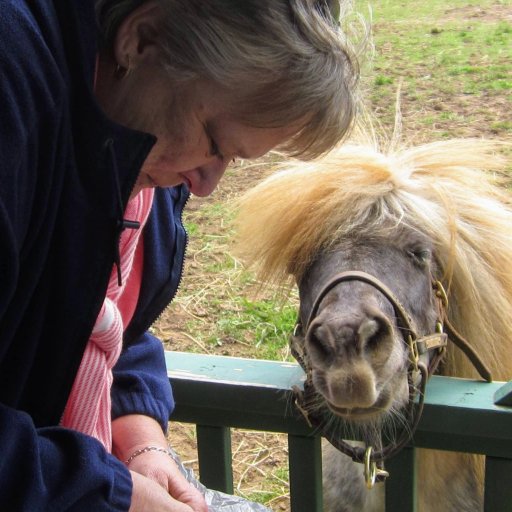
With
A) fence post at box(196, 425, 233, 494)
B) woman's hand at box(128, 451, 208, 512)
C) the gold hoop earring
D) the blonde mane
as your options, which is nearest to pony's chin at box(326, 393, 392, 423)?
fence post at box(196, 425, 233, 494)

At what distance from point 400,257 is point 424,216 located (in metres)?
0.13

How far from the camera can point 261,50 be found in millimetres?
1110

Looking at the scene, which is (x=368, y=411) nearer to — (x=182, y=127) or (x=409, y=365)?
(x=409, y=365)

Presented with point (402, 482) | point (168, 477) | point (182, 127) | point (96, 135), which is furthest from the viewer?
point (402, 482)

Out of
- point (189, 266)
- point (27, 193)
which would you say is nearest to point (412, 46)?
point (189, 266)

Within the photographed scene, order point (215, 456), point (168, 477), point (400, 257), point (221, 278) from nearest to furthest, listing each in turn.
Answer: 1. point (168, 477)
2. point (215, 456)
3. point (400, 257)
4. point (221, 278)

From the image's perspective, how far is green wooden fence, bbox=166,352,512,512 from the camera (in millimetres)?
1511

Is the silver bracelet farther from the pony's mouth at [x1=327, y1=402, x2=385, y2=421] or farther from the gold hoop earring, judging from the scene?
the gold hoop earring

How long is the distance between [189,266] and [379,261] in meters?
2.57

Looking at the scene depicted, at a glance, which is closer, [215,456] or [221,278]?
[215,456]

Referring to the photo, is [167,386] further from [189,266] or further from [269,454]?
[189,266]

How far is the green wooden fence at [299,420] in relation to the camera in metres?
1.51

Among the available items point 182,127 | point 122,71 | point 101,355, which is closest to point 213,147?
point 182,127

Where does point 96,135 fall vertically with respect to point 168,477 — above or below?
above
